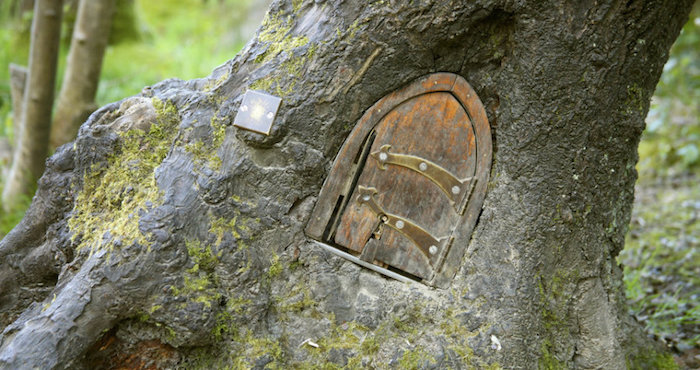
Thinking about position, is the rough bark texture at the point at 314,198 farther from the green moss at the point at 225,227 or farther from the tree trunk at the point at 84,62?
the tree trunk at the point at 84,62

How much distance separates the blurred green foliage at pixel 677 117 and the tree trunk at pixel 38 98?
6.12 metres

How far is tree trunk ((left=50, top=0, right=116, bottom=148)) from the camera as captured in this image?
15.0 ft

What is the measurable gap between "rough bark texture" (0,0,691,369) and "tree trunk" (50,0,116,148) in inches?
92.4

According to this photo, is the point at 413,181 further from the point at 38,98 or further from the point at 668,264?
the point at 38,98

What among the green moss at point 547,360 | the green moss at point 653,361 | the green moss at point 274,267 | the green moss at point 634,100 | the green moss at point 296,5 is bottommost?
the green moss at point 274,267

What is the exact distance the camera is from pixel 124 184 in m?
2.46

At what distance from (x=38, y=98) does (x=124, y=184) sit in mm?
2523

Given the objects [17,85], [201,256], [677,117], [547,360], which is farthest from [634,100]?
[677,117]

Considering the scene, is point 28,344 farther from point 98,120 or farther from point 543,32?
point 543,32

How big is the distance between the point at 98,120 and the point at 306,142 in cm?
103

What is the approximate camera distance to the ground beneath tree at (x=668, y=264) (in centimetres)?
362

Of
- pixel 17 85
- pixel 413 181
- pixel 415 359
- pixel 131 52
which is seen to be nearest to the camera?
pixel 415 359

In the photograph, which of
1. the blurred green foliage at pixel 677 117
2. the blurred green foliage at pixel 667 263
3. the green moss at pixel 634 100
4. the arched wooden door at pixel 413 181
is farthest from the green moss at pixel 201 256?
the blurred green foliage at pixel 677 117

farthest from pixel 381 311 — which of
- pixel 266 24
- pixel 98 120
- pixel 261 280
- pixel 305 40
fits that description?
pixel 98 120
